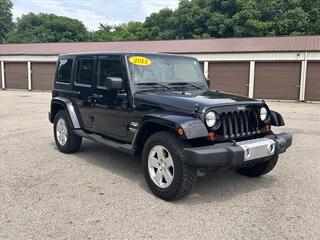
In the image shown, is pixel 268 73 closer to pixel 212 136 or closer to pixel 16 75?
pixel 212 136

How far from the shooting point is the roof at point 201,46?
72.1 ft

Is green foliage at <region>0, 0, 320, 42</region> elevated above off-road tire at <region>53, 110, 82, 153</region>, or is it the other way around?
green foliage at <region>0, 0, 320, 42</region>

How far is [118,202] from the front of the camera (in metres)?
4.52

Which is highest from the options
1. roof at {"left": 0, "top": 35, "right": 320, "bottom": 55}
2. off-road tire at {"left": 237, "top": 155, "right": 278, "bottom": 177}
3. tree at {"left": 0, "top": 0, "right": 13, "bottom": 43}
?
tree at {"left": 0, "top": 0, "right": 13, "bottom": 43}

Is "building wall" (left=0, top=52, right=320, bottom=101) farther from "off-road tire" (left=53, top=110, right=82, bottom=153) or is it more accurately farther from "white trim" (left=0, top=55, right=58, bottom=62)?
"off-road tire" (left=53, top=110, right=82, bottom=153)

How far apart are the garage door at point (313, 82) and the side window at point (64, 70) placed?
17.3 m

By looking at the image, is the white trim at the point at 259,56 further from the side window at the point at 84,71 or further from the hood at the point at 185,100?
the hood at the point at 185,100

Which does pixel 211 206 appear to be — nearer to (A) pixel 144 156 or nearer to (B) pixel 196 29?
(A) pixel 144 156

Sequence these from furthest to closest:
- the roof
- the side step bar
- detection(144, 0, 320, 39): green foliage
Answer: detection(144, 0, 320, 39): green foliage
the roof
the side step bar

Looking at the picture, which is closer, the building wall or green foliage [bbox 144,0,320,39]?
the building wall

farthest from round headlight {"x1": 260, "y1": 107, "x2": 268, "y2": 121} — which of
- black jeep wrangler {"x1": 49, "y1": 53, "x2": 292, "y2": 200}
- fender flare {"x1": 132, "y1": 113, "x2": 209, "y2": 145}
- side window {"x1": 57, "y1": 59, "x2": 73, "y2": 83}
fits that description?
side window {"x1": 57, "y1": 59, "x2": 73, "y2": 83}

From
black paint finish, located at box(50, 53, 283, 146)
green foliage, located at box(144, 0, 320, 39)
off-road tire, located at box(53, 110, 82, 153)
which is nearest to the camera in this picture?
black paint finish, located at box(50, 53, 283, 146)

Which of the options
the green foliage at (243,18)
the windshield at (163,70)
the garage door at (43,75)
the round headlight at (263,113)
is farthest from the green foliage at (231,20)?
the round headlight at (263,113)

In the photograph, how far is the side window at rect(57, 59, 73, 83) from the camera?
6928 millimetres
